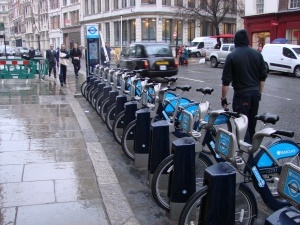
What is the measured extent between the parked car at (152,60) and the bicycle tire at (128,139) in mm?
10407

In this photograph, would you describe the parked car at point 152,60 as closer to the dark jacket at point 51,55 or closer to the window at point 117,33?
the dark jacket at point 51,55

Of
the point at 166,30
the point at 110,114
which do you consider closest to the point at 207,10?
the point at 166,30

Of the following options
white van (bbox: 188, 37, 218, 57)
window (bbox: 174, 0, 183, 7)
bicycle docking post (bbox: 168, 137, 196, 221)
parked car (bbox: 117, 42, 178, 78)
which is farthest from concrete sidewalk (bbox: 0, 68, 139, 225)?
window (bbox: 174, 0, 183, 7)

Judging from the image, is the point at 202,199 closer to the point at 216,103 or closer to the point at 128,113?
the point at 128,113

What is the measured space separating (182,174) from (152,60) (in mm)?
13058

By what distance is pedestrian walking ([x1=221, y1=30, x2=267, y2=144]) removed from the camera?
514 centimetres

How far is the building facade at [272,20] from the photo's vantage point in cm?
3022

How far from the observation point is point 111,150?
20.9 ft

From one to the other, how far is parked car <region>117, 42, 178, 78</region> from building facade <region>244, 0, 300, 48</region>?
54.8 ft

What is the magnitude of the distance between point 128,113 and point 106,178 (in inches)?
49.5

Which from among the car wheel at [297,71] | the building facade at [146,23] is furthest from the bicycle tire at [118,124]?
the building facade at [146,23]

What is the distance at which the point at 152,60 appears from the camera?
16.5 m

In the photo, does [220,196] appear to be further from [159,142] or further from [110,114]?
[110,114]

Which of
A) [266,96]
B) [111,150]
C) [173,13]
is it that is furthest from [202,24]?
[111,150]
